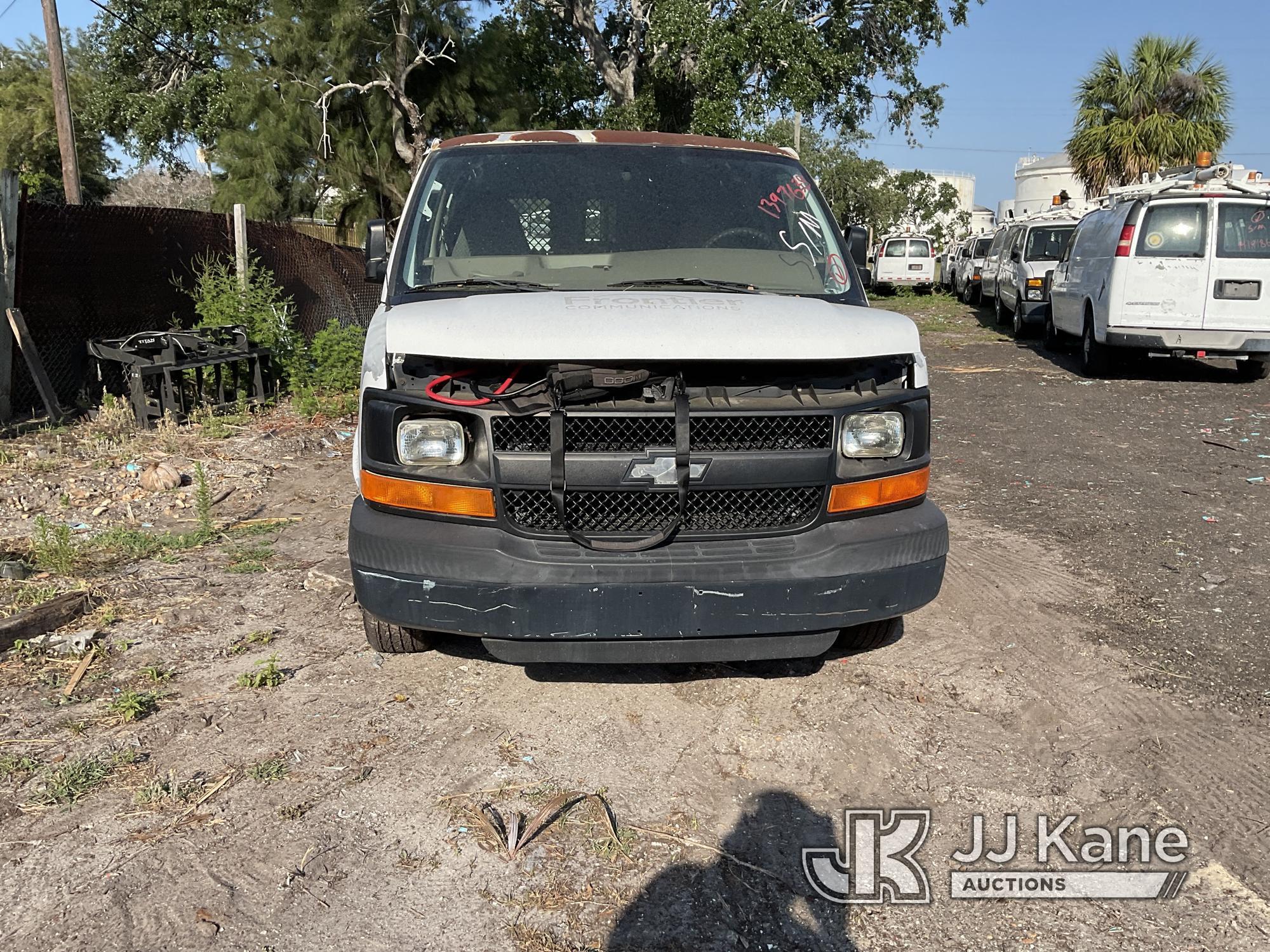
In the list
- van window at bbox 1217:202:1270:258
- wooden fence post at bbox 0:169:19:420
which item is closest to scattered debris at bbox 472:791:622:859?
wooden fence post at bbox 0:169:19:420

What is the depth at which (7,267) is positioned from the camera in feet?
25.3

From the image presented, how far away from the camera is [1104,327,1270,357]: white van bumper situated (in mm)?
10797

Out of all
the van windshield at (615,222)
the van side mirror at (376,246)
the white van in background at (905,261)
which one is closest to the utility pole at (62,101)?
the van side mirror at (376,246)

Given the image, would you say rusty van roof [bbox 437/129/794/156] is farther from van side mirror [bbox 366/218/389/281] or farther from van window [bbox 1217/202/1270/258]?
van window [bbox 1217/202/1270/258]

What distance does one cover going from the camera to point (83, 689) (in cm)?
370

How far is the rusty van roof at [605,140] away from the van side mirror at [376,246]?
47 centimetres

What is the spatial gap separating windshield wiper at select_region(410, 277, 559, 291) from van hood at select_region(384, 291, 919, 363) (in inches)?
16.3

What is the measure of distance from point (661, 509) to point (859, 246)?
2084 mm

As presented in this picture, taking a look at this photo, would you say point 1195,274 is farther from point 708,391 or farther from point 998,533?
point 708,391

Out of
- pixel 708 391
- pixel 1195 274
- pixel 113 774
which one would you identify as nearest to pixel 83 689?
pixel 113 774

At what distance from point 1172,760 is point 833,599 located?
127 centimetres

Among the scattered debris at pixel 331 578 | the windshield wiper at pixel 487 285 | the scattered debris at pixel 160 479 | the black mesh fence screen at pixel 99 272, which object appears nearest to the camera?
the windshield wiper at pixel 487 285

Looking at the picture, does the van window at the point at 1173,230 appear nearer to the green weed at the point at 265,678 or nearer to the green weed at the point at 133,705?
the green weed at the point at 265,678

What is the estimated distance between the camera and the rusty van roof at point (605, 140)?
4.60 metres
